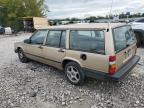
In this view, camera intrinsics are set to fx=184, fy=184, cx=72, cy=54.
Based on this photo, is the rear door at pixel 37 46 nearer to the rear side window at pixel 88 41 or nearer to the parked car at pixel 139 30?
the rear side window at pixel 88 41

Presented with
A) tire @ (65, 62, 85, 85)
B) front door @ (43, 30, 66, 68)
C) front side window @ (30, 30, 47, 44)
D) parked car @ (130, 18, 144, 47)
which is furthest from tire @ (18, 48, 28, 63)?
parked car @ (130, 18, 144, 47)

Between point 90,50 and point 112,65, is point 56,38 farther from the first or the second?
point 112,65

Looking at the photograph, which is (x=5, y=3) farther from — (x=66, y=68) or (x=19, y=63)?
(x=66, y=68)

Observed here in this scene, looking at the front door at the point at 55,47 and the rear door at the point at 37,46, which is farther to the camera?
the rear door at the point at 37,46

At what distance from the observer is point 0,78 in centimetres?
591

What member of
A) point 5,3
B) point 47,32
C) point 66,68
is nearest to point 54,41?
point 47,32

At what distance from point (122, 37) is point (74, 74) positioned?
1576mm

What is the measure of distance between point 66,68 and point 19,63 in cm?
304

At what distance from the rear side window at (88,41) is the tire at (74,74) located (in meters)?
Answer: 0.48

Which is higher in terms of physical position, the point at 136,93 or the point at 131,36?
the point at 131,36

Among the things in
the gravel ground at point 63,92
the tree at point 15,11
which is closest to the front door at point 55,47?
the gravel ground at point 63,92

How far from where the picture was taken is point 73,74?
499 cm

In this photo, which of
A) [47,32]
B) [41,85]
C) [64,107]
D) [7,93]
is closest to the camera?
[64,107]

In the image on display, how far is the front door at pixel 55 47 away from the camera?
5070 mm
